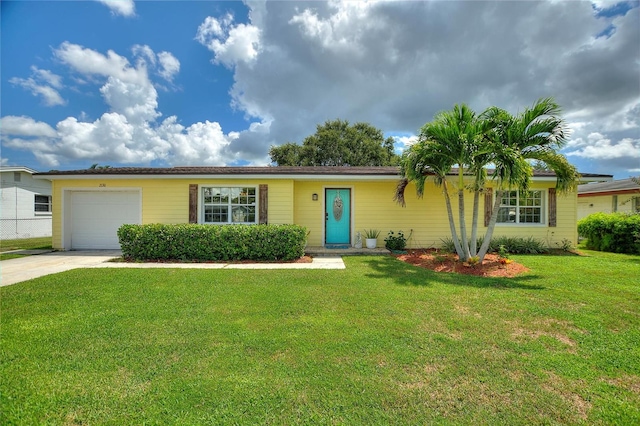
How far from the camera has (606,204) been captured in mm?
14648

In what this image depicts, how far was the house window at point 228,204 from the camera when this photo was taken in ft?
31.9

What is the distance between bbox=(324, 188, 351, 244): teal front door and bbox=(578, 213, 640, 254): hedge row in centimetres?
1002

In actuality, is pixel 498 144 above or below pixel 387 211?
above

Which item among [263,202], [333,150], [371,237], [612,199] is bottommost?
[371,237]

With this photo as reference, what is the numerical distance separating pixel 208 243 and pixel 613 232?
14.6m

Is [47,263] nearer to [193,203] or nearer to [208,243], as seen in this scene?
[193,203]

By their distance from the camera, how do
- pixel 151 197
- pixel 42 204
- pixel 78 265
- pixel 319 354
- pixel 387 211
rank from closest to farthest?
pixel 319 354 → pixel 78 265 → pixel 151 197 → pixel 387 211 → pixel 42 204

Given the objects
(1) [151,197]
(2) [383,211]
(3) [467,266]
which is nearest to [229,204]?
(1) [151,197]

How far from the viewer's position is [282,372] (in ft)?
8.25

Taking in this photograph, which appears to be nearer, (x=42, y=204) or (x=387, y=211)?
(x=387, y=211)

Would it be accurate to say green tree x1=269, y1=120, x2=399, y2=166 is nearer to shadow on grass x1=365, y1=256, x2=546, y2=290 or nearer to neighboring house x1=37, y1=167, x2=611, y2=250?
A: neighboring house x1=37, y1=167, x2=611, y2=250

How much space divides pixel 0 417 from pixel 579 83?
16.8 metres

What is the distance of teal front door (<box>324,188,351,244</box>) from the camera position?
10.2 meters

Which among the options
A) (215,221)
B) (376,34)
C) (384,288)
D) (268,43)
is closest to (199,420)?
(384,288)
